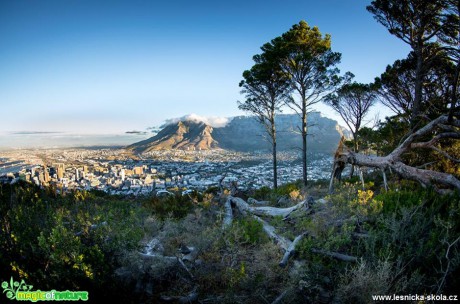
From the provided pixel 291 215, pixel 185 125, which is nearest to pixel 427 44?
pixel 291 215

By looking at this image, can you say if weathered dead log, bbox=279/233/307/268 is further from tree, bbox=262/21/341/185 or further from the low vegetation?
tree, bbox=262/21/341/185

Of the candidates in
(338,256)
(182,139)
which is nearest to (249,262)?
(338,256)

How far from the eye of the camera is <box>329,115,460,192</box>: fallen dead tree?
18.9ft

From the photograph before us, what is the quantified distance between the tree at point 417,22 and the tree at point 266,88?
6.30 metres

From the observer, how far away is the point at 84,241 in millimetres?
4355

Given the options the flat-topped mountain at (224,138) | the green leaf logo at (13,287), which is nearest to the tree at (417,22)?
the green leaf logo at (13,287)

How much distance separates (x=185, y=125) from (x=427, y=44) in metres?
111

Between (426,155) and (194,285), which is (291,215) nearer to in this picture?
(194,285)

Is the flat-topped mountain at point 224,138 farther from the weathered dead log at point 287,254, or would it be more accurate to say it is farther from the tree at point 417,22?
the weathered dead log at point 287,254

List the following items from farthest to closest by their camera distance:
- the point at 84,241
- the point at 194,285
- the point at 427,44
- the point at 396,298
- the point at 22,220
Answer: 1. the point at 427,44
2. the point at 22,220
3. the point at 84,241
4. the point at 194,285
5. the point at 396,298

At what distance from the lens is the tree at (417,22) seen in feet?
31.3

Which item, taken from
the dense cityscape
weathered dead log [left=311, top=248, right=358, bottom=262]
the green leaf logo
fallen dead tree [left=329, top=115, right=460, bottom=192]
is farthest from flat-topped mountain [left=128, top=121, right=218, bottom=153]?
weathered dead log [left=311, top=248, right=358, bottom=262]

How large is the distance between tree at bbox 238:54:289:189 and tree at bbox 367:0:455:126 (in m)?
6.30

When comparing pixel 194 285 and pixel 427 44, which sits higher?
pixel 427 44
